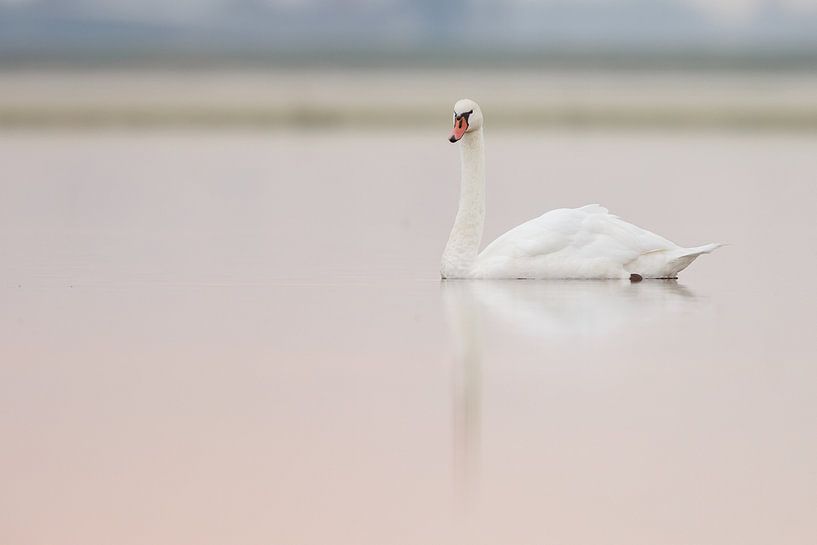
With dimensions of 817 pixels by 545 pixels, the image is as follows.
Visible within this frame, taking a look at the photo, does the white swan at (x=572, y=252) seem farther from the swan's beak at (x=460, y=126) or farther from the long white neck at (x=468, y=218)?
the swan's beak at (x=460, y=126)

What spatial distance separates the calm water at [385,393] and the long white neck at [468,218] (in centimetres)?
19

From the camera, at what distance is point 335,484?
16.4 ft

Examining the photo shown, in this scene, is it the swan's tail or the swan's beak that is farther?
the swan's beak

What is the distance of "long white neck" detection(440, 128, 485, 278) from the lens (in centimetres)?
991

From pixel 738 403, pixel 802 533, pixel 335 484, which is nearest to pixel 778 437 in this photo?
pixel 738 403

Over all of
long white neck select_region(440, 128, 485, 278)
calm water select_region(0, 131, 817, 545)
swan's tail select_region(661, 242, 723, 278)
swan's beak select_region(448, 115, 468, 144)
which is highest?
swan's beak select_region(448, 115, 468, 144)

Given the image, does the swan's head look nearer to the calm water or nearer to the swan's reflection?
the calm water

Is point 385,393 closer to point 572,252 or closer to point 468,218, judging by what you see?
point 572,252

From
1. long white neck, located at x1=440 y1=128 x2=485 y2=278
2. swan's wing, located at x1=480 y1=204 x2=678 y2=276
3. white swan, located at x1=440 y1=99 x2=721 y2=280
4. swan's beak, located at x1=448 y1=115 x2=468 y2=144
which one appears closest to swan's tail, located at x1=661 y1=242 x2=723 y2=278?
white swan, located at x1=440 y1=99 x2=721 y2=280

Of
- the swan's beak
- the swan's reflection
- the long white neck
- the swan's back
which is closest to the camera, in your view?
Result: the swan's reflection

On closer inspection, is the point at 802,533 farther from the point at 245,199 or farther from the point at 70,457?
the point at 245,199

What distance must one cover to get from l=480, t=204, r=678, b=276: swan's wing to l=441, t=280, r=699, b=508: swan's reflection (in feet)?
0.45

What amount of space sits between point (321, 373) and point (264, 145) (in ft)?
75.6

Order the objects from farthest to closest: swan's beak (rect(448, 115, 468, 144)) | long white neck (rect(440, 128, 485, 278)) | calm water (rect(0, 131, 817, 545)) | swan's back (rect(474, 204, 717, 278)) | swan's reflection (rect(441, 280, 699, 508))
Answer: swan's beak (rect(448, 115, 468, 144))
long white neck (rect(440, 128, 485, 278))
swan's back (rect(474, 204, 717, 278))
swan's reflection (rect(441, 280, 699, 508))
calm water (rect(0, 131, 817, 545))
